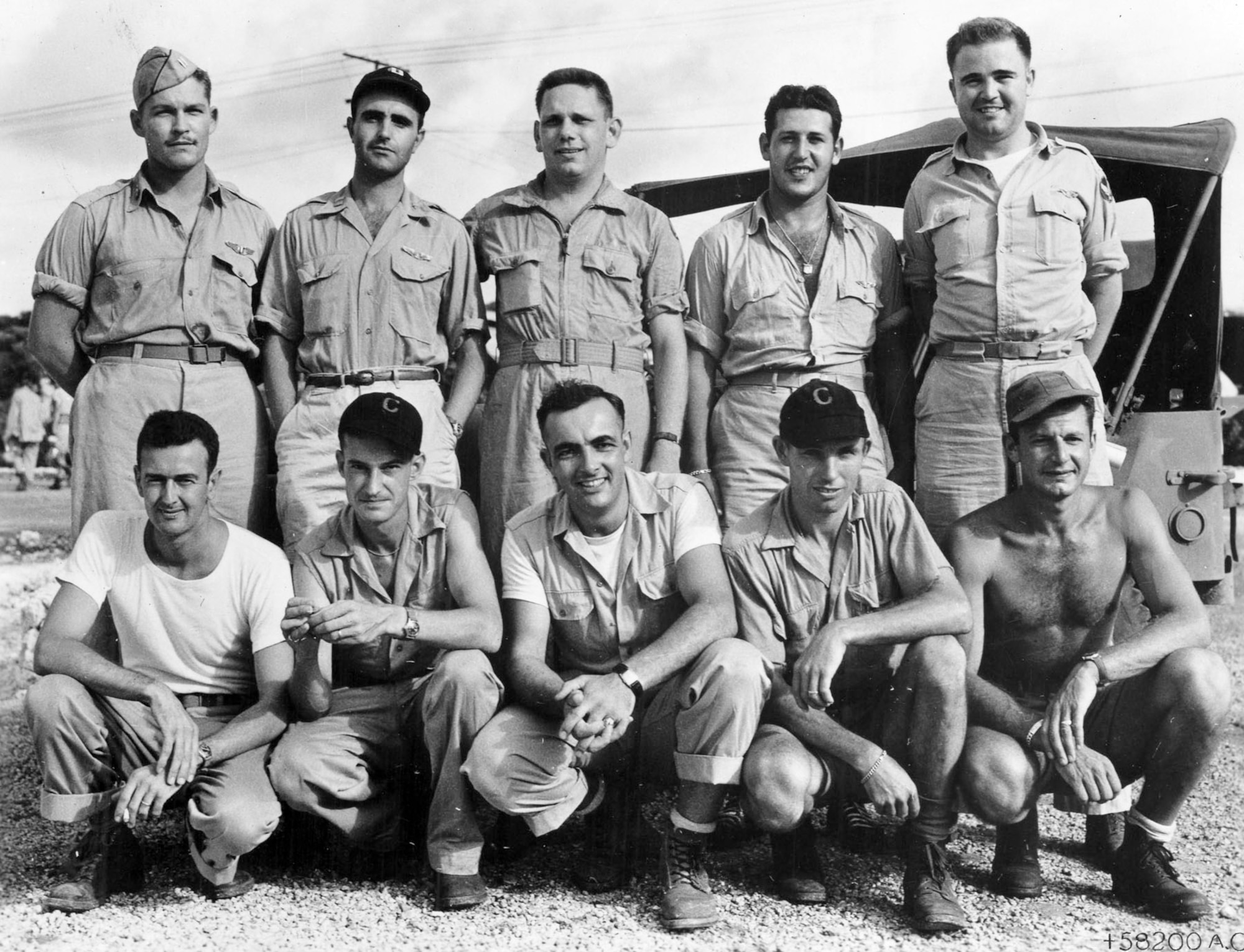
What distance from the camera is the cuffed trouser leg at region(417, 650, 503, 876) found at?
3.27 metres

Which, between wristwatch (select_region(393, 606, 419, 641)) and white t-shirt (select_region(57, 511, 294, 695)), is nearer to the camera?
wristwatch (select_region(393, 606, 419, 641))

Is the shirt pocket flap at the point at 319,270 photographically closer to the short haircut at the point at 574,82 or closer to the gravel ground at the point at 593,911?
the short haircut at the point at 574,82

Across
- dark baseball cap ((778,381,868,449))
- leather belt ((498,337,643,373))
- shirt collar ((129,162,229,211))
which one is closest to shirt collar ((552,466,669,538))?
dark baseball cap ((778,381,868,449))

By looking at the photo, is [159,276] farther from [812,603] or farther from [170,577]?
[812,603]

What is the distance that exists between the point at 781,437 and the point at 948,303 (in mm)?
1027

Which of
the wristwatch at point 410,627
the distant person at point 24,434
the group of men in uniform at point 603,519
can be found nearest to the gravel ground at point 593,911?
the group of men in uniform at point 603,519

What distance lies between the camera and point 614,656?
11.8 ft

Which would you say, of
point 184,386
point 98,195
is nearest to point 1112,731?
point 184,386

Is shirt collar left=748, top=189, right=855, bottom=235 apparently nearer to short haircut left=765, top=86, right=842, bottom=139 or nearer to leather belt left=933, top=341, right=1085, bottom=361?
short haircut left=765, top=86, right=842, bottom=139

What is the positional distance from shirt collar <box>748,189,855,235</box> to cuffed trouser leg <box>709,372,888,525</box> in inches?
22.9

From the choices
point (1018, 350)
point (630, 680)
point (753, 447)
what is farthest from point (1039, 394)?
point (630, 680)

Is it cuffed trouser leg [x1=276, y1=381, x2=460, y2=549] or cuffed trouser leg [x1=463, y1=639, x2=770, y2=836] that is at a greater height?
cuffed trouser leg [x1=276, y1=381, x2=460, y2=549]

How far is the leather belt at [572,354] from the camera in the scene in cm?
420

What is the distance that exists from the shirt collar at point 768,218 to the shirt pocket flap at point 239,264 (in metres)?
1.81
